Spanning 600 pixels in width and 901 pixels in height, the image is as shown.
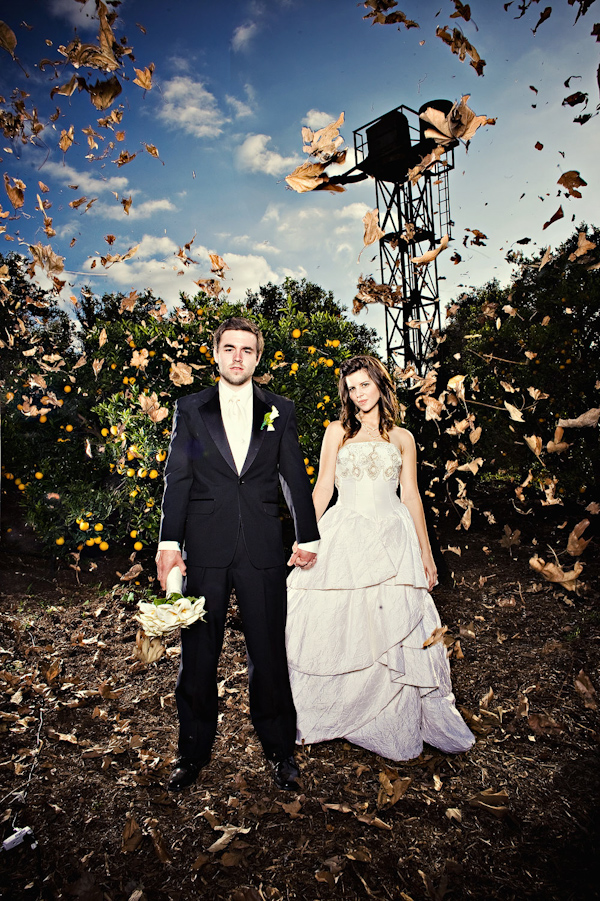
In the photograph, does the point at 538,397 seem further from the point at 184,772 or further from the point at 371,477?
the point at 184,772

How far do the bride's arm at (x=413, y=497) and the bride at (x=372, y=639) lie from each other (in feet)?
0.04

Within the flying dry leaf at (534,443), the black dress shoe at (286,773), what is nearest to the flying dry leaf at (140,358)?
the black dress shoe at (286,773)

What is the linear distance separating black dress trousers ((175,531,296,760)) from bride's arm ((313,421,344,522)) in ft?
2.23

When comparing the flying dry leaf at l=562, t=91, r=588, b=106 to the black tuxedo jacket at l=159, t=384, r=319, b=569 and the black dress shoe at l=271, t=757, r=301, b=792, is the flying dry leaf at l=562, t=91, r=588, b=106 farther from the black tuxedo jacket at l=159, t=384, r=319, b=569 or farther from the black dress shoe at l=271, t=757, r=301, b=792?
the black dress shoe at l=271, t=757, r=301, b=792

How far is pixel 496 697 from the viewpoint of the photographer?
4.14 m

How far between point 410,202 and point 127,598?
41.3ft

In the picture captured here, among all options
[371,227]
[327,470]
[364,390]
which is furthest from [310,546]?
[371,227]

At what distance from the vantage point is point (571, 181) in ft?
10.0

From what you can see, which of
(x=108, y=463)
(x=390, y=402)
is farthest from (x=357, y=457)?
(x=108, y=463)

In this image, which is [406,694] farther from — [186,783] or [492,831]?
[186,783]

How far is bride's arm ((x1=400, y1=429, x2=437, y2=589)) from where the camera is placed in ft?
11.8

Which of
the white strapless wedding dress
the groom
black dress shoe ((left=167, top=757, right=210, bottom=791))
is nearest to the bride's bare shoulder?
the white strapless wedding dress

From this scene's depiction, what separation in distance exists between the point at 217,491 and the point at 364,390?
148 cm

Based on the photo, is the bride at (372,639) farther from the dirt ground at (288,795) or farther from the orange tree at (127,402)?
the orange tree at (127,402)
